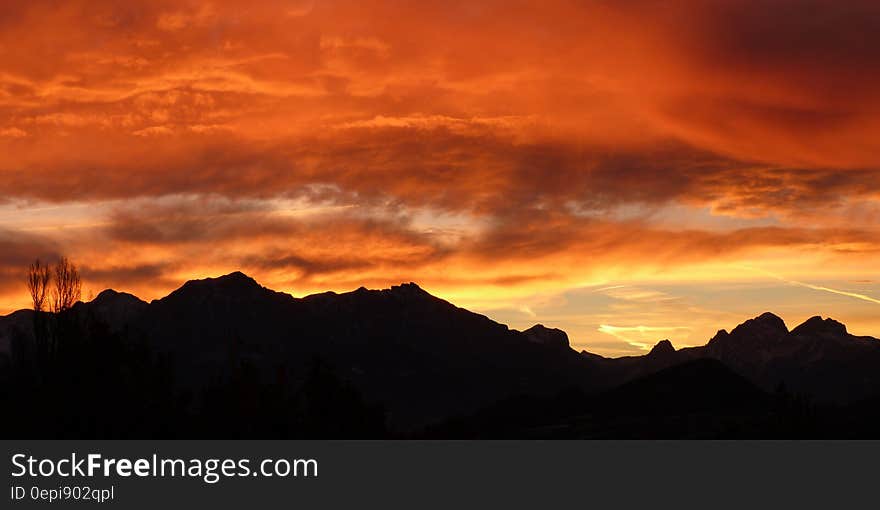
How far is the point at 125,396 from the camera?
153 meters

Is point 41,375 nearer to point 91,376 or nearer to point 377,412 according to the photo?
point 91,376

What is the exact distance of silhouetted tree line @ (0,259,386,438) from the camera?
148000 millimetres

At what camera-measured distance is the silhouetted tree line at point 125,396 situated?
486 feet

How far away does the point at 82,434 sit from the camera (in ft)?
472

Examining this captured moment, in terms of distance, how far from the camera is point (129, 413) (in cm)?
15200

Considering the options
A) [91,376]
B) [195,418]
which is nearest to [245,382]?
[195,418]
